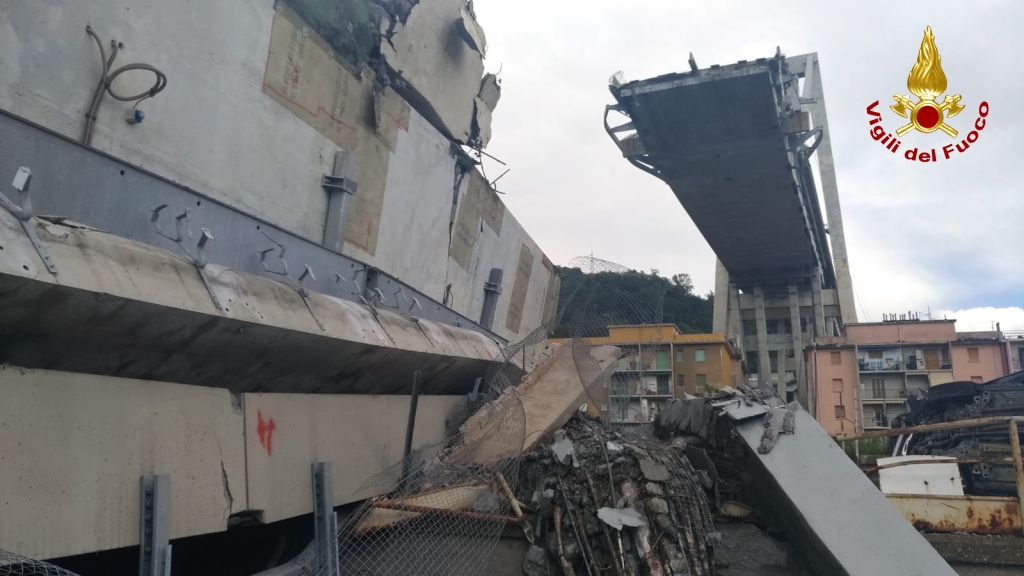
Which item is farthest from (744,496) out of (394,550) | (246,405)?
(246,405)

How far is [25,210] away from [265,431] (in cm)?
195

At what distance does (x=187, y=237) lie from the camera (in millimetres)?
3889

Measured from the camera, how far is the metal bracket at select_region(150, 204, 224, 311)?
3664 millimetres

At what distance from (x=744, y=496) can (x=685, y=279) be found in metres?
26.0

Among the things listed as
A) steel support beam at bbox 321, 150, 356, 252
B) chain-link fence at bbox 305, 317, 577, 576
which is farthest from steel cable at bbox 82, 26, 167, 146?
chain-link fence at bbox 305, 317, 577, 576

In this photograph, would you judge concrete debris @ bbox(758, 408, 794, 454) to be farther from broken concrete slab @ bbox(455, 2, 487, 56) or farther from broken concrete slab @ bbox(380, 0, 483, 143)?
broken concrete slab @ bbox(455, 2, 487, 56)

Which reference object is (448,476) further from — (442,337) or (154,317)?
(154,317)

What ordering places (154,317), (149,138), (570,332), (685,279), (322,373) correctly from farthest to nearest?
1. (685,279)
2. (570,332)
3. (322,373)
4. (149,138)
5. (154,317)

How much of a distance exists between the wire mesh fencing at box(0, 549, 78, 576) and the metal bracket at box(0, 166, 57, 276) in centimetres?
109

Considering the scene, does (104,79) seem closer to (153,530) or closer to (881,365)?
(153,530)

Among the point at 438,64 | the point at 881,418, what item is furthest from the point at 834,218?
the point at 438,64

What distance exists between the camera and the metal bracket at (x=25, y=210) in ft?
9.07

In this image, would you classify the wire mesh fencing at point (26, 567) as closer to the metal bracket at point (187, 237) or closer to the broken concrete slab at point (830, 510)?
the metal bracket at point (187, 237)

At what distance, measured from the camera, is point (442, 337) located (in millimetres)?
6559
